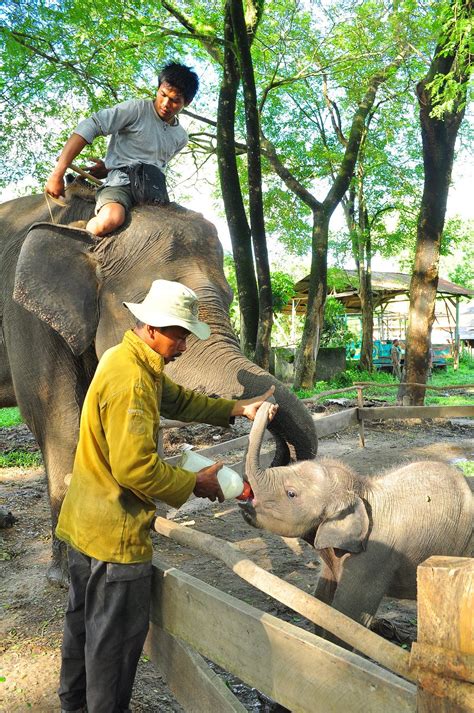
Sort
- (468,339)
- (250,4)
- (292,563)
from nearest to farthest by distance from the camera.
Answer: (292,563) → (250,4) → (468,339)

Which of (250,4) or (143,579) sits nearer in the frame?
(143,579)

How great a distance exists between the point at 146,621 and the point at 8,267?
134 inches

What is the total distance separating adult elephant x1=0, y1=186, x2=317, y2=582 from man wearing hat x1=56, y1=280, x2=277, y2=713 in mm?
1156

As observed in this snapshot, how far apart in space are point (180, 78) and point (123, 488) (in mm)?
3180

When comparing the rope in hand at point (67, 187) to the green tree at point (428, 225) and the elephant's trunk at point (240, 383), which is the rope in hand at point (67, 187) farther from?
the green tree at point (428, 225)

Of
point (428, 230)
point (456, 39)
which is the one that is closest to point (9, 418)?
point (428, 230)

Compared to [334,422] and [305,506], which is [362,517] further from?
[334,422]

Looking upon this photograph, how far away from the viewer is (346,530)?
332 cm

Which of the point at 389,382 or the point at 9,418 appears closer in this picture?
the point at 9,418

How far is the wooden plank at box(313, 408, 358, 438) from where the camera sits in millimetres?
7388

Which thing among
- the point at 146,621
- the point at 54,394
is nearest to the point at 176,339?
the point at 146,621

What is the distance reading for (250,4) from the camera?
39.4 feet

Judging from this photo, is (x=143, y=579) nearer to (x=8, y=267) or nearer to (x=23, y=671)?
(x=23, y=671)

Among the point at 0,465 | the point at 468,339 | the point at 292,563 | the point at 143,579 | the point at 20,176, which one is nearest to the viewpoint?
the point at 143,579
